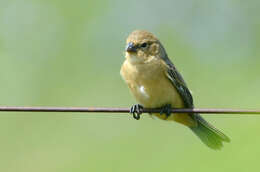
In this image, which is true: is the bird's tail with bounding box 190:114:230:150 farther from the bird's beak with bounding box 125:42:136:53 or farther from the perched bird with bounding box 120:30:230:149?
the bird's beak with bounding box 125:42:136:53

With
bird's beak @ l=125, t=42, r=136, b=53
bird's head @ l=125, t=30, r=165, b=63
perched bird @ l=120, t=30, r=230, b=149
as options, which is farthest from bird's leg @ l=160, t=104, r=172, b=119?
bird's beak @ l=125, t=42, r=136, b=53

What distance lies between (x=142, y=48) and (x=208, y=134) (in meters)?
1.27

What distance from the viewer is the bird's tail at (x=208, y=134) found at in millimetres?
8336

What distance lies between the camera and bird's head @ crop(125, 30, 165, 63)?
8.21 m

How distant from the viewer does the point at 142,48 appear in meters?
8.31

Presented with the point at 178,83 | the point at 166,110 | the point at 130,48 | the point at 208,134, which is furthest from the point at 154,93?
the point at 208,134

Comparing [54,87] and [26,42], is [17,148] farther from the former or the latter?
[26,42]

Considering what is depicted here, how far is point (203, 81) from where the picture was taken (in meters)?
12.3

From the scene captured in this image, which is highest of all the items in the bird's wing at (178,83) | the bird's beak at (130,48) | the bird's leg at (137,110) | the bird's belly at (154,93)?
the bird's beak at (130,48)

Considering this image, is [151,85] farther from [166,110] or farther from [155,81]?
[166,110]

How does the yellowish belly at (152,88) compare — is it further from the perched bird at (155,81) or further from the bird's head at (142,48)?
the bird's head at (142,48)

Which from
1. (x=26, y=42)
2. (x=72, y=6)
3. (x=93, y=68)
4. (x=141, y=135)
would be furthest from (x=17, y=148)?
(x=26, y=42)

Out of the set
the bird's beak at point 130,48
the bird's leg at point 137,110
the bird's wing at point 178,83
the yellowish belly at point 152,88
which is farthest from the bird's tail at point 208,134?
the bird's beak at point 130,48

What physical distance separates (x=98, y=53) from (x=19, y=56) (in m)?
1.75
